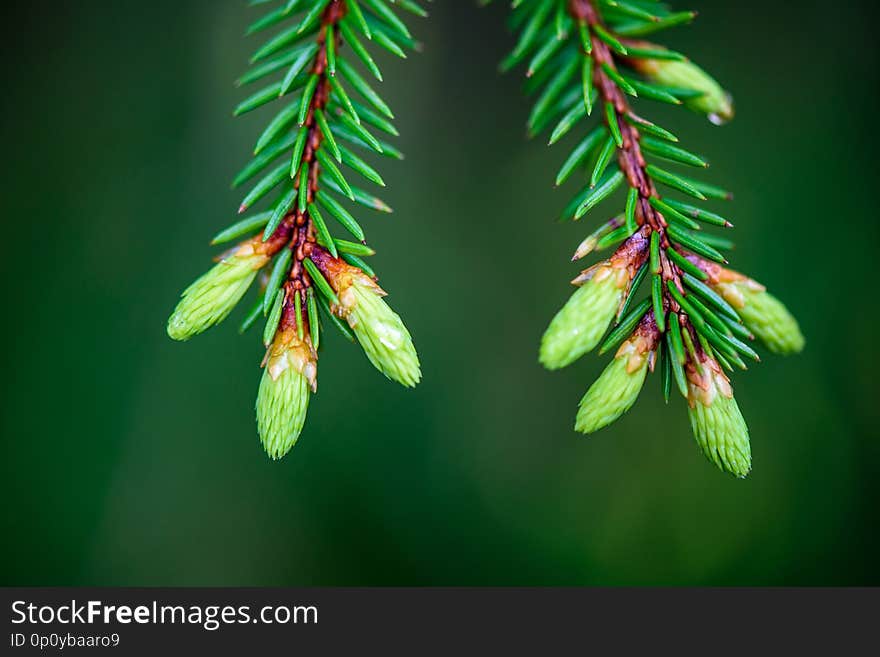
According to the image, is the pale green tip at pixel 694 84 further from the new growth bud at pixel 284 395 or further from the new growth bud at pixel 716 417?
the new growth bud at pixel 284 395

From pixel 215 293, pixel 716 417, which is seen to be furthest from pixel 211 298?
pixel 716 417

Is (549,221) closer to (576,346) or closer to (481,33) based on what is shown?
(481,33)

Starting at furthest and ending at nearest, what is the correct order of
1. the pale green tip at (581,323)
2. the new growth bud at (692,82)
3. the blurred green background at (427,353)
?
the blurred green background at (427,353), the new growth bud at (692,82), the pale green tip at (581,323)

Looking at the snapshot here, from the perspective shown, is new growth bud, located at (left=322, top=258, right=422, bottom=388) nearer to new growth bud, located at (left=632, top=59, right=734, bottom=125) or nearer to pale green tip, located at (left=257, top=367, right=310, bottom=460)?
pale green tip, located at (left=257, top=367, right=310, bottom=460)

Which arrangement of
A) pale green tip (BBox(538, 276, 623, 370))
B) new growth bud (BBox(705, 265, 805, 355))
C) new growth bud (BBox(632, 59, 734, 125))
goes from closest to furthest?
pale green tip (BBox(538, 276, 623, 370)) < new growth bud (BBox(705, 265, 805, 355)) < new growth bud (BBox(632, 59, 734, 125))

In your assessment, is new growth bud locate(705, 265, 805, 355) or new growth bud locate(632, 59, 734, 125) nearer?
new growth bud locate(705, 265, 805, 355)

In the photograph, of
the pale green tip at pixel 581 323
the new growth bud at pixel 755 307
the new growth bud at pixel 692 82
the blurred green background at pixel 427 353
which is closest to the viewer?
the pale green tip at pixel 581 323

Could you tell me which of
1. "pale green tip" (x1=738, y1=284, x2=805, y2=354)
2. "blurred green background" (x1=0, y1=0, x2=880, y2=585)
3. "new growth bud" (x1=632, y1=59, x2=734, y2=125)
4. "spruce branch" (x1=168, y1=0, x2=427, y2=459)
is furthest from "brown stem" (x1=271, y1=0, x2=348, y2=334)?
"blurred green background" (x1=0, y1=0, x2=880, y2=585)

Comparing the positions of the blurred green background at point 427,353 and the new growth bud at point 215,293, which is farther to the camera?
the blurred green background at point 427,353

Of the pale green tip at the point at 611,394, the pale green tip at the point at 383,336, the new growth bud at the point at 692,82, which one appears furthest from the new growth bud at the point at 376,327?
the new growth bud at the point at 692,82
